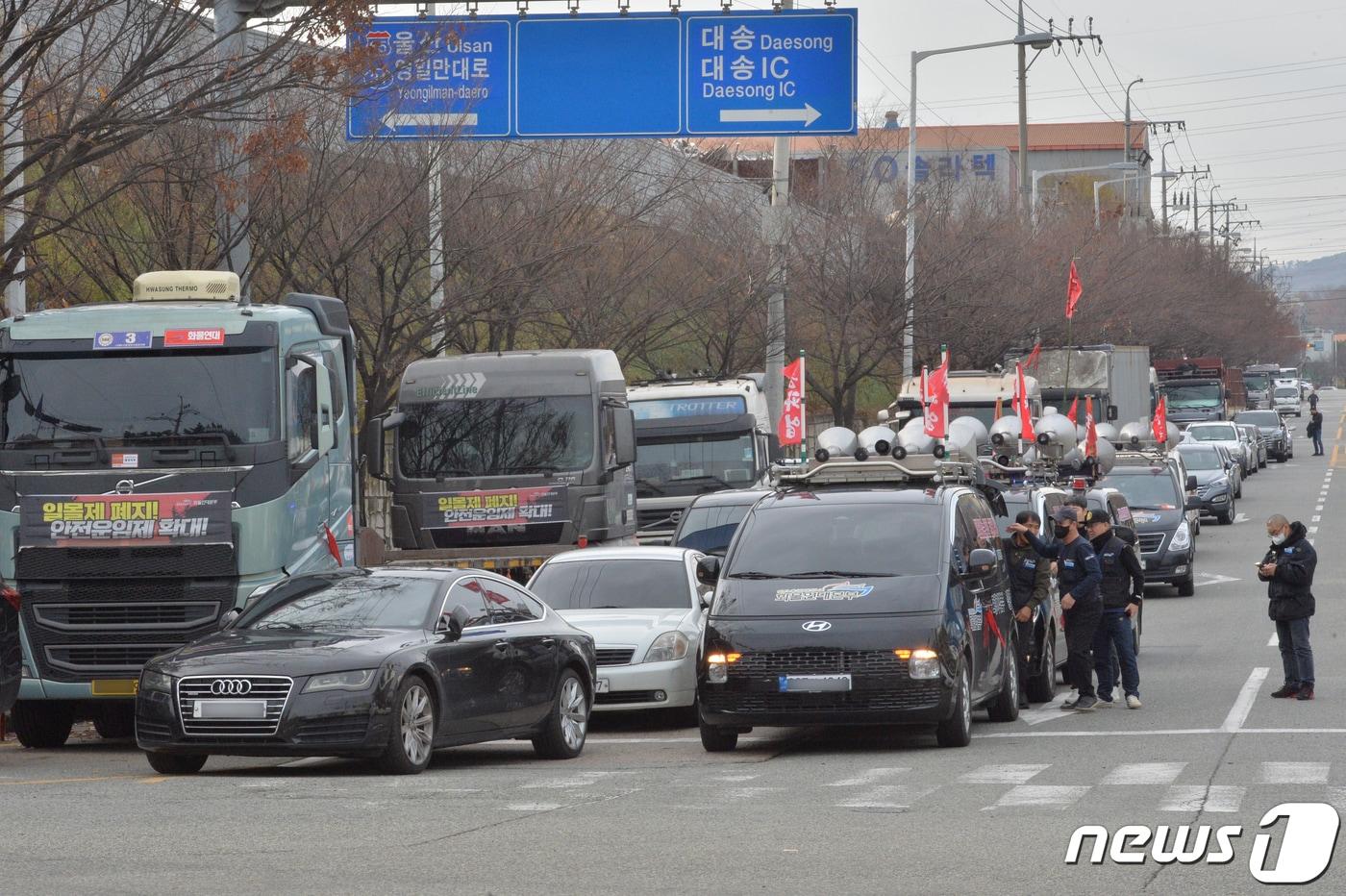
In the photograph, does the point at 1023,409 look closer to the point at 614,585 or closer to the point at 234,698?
the point at 614,585

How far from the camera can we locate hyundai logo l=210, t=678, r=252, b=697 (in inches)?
467

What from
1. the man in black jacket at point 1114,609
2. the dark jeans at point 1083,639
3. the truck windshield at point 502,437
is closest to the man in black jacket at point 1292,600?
the man in black jacket at point 1114,609

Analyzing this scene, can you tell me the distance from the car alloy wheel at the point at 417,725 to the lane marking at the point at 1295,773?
5177mm

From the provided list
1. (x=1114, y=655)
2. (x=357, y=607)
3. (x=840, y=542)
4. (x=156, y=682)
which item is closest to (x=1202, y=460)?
(x=1114, y=655)

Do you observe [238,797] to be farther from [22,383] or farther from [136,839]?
[22,383]

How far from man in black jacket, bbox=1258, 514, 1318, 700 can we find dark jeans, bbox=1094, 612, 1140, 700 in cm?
138

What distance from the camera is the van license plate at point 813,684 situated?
12992mm

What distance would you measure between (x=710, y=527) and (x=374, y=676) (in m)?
9.32

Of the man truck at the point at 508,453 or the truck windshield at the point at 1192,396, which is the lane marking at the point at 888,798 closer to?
the man truck at the point at 508,453

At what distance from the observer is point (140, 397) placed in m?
14.3

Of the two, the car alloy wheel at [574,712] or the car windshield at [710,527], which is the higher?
the car windshield at [710,527]

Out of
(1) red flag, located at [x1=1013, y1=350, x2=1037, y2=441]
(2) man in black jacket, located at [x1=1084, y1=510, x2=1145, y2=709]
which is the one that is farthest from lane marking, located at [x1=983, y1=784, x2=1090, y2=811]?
(1) red flag, located at [x1=1013, y1=350, x2=1037, y2=441]

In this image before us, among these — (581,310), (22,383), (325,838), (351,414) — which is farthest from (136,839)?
(581,310)

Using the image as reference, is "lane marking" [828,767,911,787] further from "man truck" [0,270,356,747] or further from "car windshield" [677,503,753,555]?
"car windshield" [677,503,753,555]
